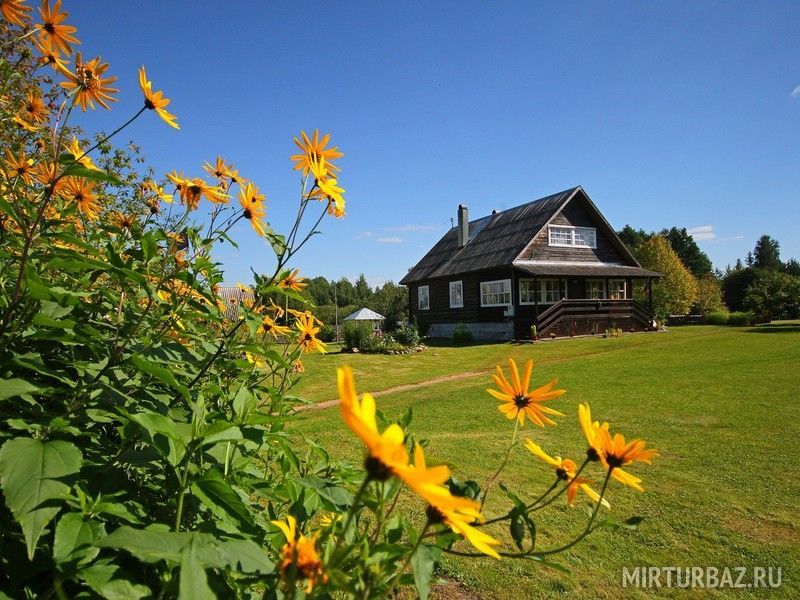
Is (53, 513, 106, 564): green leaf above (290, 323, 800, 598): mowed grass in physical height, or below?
→ above

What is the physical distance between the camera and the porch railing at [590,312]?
1716 centimetres

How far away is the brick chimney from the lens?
22859 millimetres

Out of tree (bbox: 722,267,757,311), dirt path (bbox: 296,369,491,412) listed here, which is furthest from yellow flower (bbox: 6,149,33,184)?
tree (bbox: 722,267,757,311)

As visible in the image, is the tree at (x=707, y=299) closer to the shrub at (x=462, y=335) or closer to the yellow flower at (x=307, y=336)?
the shrub at (x=462, y=335)

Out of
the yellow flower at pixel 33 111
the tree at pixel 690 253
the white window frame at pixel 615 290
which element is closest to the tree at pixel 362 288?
the tree at pixel 690 253

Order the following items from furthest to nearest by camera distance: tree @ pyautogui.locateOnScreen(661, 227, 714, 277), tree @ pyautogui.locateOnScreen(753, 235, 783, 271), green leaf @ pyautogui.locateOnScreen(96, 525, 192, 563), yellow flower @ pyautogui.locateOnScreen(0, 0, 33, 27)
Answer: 1. tree @ pyautogui.locateOnScreen(753, 235, 783, 271)
2. tree @ pyautogui.locateOnScreen(661, 227, 714, 277)
3. yellow flower @ pyautogui.locateOnScreen(0, 0, 33, 27)
4. green leaf @ pyautogui.locateOnScreen(96, 525, 192, 563)

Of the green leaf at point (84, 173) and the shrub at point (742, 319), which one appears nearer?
the green leaf at point (84, 173)

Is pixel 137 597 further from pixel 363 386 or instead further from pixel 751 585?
pixel 363 386

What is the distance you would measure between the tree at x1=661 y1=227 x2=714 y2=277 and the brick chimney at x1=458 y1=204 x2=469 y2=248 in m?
45.9

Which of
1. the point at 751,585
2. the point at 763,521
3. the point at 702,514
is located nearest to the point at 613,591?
the point at 751,585

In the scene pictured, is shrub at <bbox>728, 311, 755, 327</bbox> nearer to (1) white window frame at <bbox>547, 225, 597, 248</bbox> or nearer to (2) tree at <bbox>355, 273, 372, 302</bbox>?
(1) white window frame at <bbox>547, 225, 597, 248</bbox>

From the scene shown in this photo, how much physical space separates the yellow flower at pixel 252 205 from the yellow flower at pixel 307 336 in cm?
42

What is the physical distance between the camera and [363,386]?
29.2 ft

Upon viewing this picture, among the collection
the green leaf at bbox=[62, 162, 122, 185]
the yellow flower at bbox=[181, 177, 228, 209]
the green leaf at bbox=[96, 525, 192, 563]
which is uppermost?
the yellow flower at bbox=[181, 177, 228, 209]
